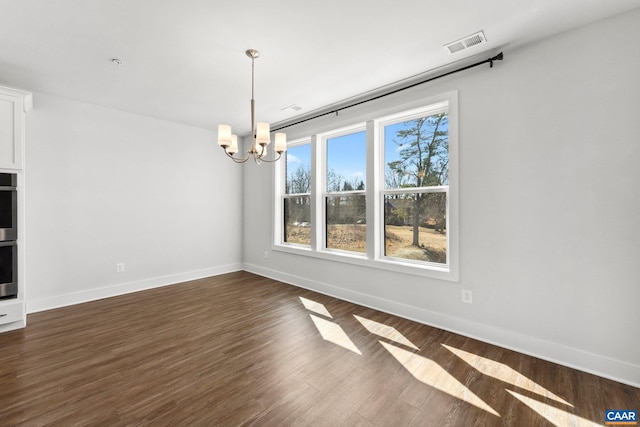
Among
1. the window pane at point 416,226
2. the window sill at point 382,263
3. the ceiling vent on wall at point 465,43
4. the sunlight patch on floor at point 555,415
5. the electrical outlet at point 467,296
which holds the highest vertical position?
the ceiling vent on wall at point 465,43

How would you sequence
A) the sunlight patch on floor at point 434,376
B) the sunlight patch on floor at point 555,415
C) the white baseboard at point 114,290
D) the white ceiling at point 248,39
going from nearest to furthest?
the sunlight patch on floor at point 555,415
the sunlight patch on floor at point 434,376
the white ceiling at point 248,39
the white baseboard at point 114,290

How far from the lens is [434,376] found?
2.12 metres

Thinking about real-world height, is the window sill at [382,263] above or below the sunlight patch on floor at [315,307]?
above

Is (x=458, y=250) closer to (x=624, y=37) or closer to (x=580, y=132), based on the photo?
(x=580, y=132)

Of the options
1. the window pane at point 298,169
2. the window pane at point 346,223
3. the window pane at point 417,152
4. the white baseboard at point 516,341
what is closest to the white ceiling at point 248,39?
the window pane at point 417,152

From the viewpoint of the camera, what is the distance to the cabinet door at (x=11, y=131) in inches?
114

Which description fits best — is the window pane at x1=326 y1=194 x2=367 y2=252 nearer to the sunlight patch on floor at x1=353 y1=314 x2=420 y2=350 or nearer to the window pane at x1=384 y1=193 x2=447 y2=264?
the window pane at x1=384 y1=193 x2=447 y2=264

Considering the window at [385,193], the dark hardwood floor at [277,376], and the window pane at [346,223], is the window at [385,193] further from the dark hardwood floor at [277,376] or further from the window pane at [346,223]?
the dark hardwood floor at [277,376]

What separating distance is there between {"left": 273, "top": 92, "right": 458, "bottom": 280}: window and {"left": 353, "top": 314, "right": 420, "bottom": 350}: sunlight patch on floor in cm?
68

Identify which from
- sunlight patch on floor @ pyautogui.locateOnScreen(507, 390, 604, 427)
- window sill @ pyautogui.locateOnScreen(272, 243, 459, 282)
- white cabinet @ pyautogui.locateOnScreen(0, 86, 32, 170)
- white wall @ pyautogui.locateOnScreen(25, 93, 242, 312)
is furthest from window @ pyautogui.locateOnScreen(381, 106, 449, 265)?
white cabinet @ pyautogui.locateOnScreen(0, 86, 32, 170)

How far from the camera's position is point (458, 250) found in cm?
284

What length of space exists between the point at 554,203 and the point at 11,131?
5399 mm

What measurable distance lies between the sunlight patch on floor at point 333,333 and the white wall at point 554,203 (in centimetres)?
98

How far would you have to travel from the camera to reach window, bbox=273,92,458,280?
3080 millimetres
